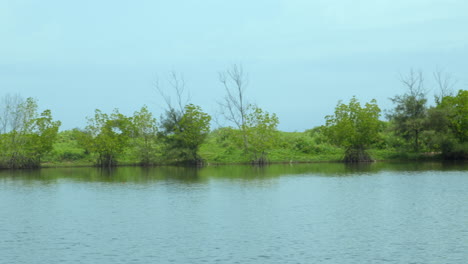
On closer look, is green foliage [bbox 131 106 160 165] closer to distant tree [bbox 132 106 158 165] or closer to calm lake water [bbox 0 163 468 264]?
distant tree [bbox 132 106 158 165]

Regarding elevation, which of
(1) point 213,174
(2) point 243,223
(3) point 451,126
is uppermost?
(3) point 451,126

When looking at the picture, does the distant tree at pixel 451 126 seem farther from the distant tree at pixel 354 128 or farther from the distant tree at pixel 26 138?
the distant tree at pixel 26 138

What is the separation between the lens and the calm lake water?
58.3ft

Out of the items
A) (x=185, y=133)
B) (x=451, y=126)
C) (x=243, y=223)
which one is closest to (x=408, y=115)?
(x=451, y=126)

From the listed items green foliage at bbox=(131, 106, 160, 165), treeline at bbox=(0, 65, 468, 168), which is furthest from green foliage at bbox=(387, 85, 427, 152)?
green foliage at bbox=(131, 106, 160, 165)

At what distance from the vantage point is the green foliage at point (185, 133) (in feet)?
223

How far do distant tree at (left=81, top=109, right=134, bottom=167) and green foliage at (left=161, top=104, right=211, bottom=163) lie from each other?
5.25 m

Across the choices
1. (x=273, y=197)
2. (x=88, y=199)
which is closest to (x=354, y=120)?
(x=273, y=197)

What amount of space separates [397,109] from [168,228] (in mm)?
51511

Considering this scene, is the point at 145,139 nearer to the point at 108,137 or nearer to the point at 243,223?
the point at 108,137

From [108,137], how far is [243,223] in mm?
48157

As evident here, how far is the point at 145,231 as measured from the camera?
22219mm

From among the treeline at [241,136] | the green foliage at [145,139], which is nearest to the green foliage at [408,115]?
the treeline at [241,136]

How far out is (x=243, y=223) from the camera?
77.1ft
